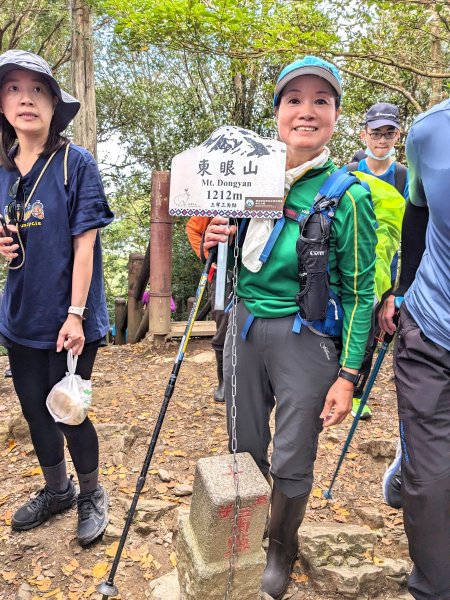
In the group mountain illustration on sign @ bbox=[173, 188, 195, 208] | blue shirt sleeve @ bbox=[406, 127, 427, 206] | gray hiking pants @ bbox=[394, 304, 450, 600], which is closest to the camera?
gray hiking pants @ bbox=[394, 304, 450, 600]

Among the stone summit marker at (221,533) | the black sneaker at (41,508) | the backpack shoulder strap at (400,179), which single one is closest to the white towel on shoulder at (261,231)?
the stone summit marker at (221,533)

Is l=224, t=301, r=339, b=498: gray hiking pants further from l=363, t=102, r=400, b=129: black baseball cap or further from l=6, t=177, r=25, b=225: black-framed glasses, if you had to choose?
l=363, t=102, r=400, b=129: black baseball cap

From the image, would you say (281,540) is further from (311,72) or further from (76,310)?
(311,72)

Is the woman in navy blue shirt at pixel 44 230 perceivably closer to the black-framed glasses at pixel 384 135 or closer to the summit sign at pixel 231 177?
the summit sign at pixel 231 177

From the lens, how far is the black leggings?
2.30 metres

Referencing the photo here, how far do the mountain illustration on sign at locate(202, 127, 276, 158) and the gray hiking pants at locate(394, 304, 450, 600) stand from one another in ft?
3.00

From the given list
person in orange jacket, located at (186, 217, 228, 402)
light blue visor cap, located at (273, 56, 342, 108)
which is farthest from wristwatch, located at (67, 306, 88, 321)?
light blue visor cap, located at (273, 56, 342, 108)

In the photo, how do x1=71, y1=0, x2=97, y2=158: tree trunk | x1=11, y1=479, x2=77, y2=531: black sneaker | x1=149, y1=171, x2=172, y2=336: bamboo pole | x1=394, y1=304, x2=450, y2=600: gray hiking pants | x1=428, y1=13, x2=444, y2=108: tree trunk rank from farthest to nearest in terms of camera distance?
Result: x1=71, y1=0, x2=97, y2=158: tree trunk
x1=149, y1=171, x2=172, y2=336: bamboo pole
x1=428, y1=13, x2=444, y2=108: tree trunk
x1=11, y1=479, x2=77, y2=531: black sneaker
x1=394, y1=304, x2=450, y2=600: gray hiking pants

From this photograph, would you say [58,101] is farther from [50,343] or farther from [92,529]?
[92,529]

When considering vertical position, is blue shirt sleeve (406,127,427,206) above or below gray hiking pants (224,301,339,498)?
above

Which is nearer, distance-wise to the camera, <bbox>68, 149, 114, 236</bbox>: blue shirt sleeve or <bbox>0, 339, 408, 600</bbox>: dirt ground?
<bbox>68, 149, 114, 236</bbox>: blue shirt sleeve

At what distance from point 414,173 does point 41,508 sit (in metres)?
2.49

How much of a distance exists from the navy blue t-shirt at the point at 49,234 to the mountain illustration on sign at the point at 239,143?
2.12ft

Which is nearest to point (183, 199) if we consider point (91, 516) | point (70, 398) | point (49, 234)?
point (49, 234)
